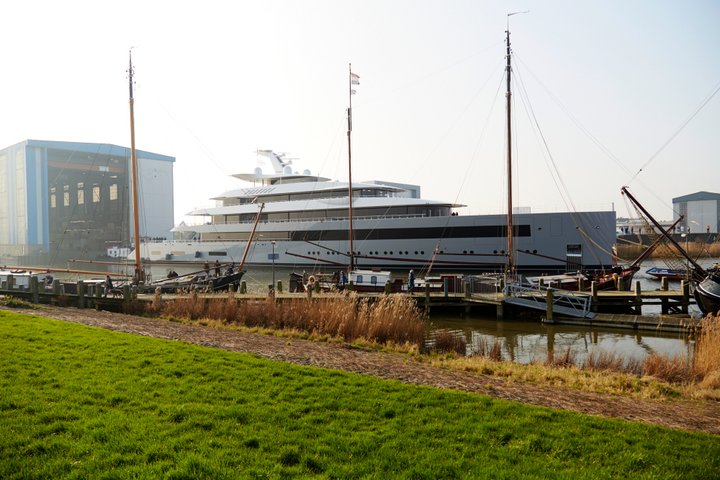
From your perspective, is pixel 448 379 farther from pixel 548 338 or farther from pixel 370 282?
pixel 370 282

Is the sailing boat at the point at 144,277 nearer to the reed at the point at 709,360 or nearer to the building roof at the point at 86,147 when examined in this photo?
the reed at the point at 709,360

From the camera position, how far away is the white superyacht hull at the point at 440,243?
31.2 meters

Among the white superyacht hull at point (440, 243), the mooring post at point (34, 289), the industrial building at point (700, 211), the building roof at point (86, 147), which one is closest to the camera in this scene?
the mooring post at point (34, 289)

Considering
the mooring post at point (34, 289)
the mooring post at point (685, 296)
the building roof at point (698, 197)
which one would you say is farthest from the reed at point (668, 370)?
the building roof at point (698, 197)

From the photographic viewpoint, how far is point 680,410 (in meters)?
6.67

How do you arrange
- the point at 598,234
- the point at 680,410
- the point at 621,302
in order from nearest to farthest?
the point at 680,410 → the point at 621,302 → the point at 598,234

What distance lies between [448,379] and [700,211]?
9466 centimetres

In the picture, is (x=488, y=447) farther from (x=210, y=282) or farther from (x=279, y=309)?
(x=210, y=282)

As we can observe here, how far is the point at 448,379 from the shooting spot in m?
7.57

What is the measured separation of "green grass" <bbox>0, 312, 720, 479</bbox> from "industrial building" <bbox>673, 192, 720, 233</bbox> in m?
89.9

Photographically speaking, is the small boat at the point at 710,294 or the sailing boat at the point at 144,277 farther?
the sailing boat at the point at 144,277

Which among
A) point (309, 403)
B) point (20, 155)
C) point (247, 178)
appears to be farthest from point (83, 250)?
point (309, 403)

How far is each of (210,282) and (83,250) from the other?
4048cm

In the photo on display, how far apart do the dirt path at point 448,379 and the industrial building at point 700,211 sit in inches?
3436
